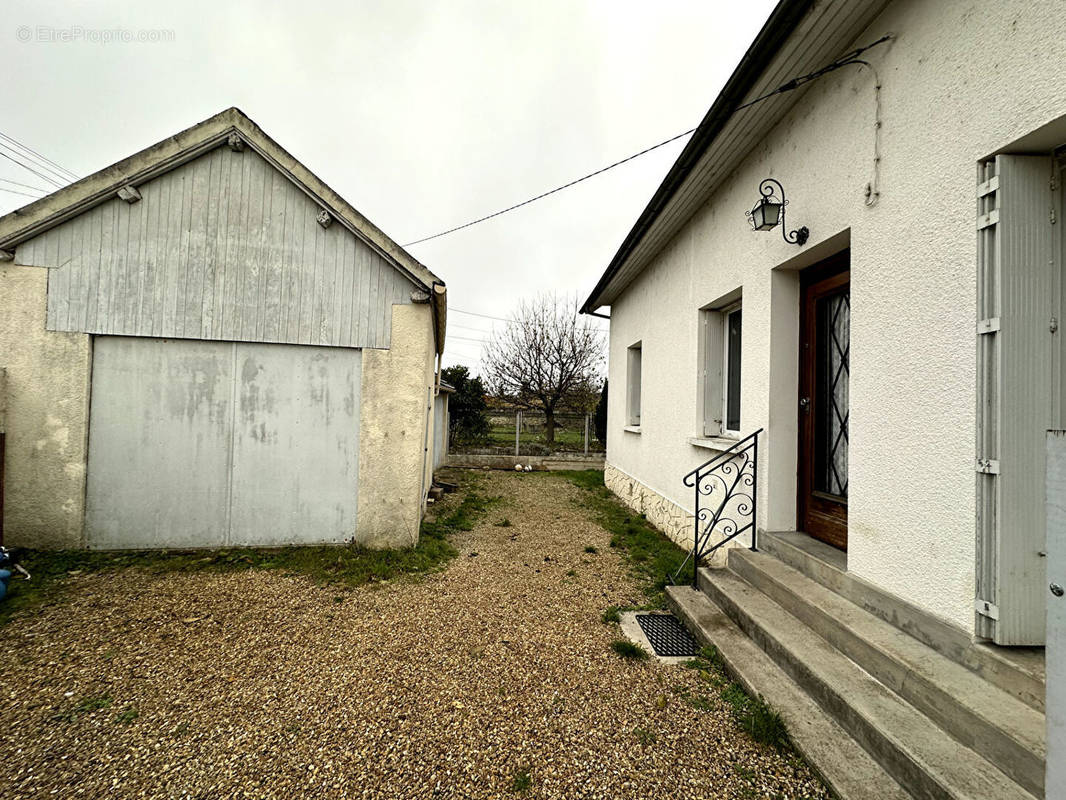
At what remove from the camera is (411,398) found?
5.09 meters

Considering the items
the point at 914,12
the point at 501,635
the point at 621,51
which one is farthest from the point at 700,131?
the point at 501,635

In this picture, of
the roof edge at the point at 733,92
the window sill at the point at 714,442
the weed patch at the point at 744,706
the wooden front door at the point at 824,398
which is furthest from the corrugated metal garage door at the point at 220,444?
the wooden front door at the point at 824,398

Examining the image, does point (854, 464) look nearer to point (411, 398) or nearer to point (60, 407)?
point (411, 398)

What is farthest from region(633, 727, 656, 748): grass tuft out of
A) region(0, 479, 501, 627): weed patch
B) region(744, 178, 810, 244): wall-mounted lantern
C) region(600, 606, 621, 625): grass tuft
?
region(744, 178, 810, 244): wall-mounted lantern

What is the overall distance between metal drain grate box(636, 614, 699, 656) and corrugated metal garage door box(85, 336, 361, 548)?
358cm

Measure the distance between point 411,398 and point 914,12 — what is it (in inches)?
205

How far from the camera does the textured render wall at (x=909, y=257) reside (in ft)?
6.87

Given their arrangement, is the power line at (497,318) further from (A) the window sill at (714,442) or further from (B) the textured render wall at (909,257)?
(B) the textured render wall at (909,257)

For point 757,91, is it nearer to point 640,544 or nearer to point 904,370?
point 904,370

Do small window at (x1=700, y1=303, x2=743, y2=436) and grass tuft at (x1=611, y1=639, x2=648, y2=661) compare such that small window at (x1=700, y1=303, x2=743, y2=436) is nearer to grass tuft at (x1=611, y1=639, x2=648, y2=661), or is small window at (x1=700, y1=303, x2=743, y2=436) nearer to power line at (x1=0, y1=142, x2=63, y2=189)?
grass tuft at (x1=611, y1=639, x2=648, y2=661)

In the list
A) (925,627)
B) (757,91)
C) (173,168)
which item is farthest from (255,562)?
(757,91)

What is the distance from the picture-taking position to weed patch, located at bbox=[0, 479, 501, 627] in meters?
4.18

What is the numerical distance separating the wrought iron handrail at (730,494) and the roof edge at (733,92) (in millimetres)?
3004

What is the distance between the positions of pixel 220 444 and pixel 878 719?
6187mm
